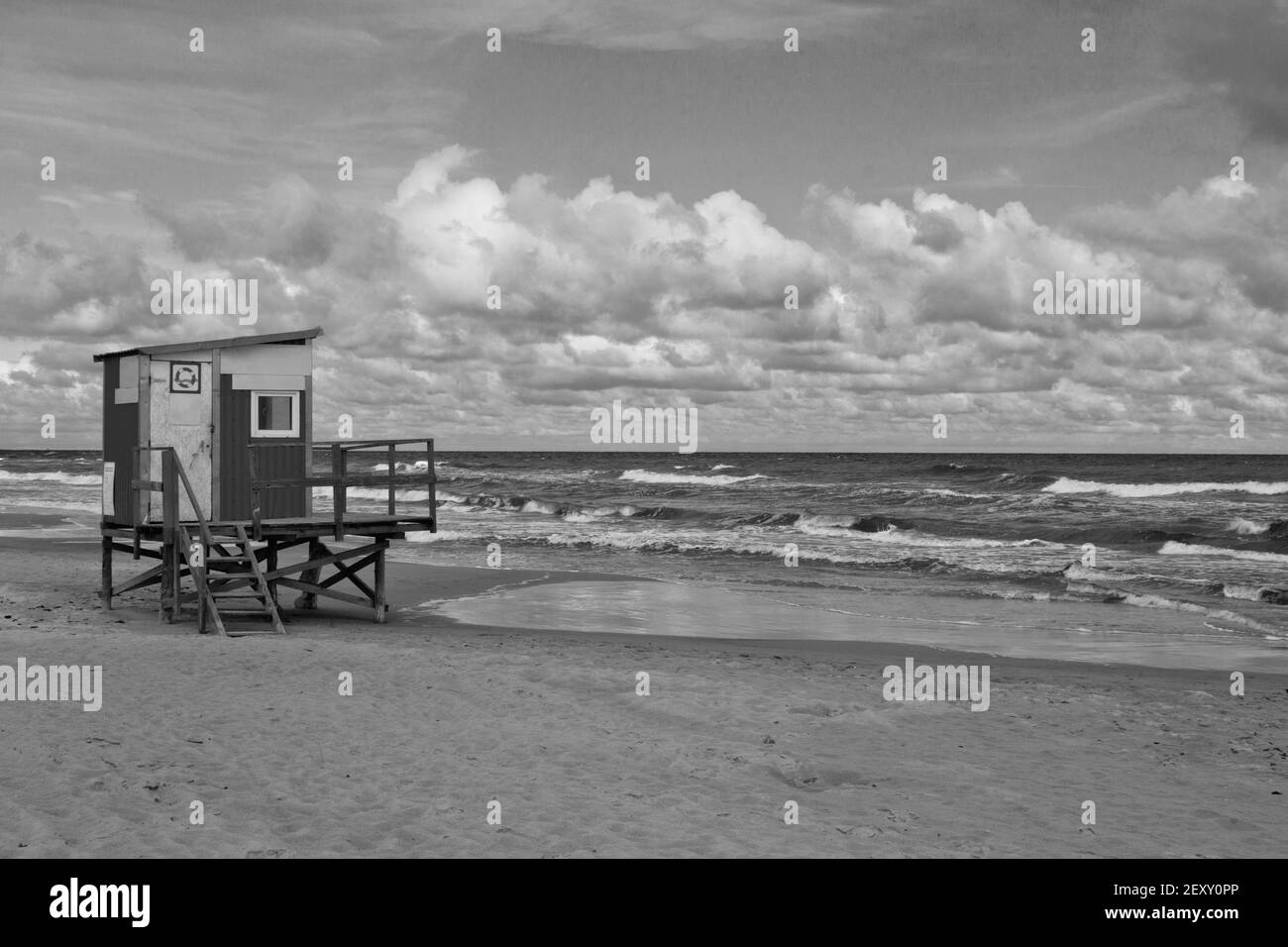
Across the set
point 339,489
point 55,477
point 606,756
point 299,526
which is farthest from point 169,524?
point 55,477

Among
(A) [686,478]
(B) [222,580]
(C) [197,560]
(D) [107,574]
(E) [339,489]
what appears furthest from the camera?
(A) [686,478]

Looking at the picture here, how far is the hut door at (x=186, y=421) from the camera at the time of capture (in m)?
16.6

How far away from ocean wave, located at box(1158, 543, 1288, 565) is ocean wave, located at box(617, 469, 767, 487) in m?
35.1

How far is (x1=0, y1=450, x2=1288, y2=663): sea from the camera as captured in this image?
18.8 meters

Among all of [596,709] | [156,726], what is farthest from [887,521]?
[156,726]

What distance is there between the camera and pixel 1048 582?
24.5m

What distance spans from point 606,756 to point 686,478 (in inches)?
2551

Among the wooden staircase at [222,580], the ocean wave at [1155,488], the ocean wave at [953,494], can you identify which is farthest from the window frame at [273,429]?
the ocean wave at [1155,488]

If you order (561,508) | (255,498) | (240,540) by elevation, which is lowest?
(561,508)

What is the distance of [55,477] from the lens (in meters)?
76.2

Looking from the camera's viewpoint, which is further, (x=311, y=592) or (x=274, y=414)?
(x=311, y=592)

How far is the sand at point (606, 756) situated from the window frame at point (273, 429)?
12.4 ft

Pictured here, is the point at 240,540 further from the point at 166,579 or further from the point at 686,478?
the point at 686,478
